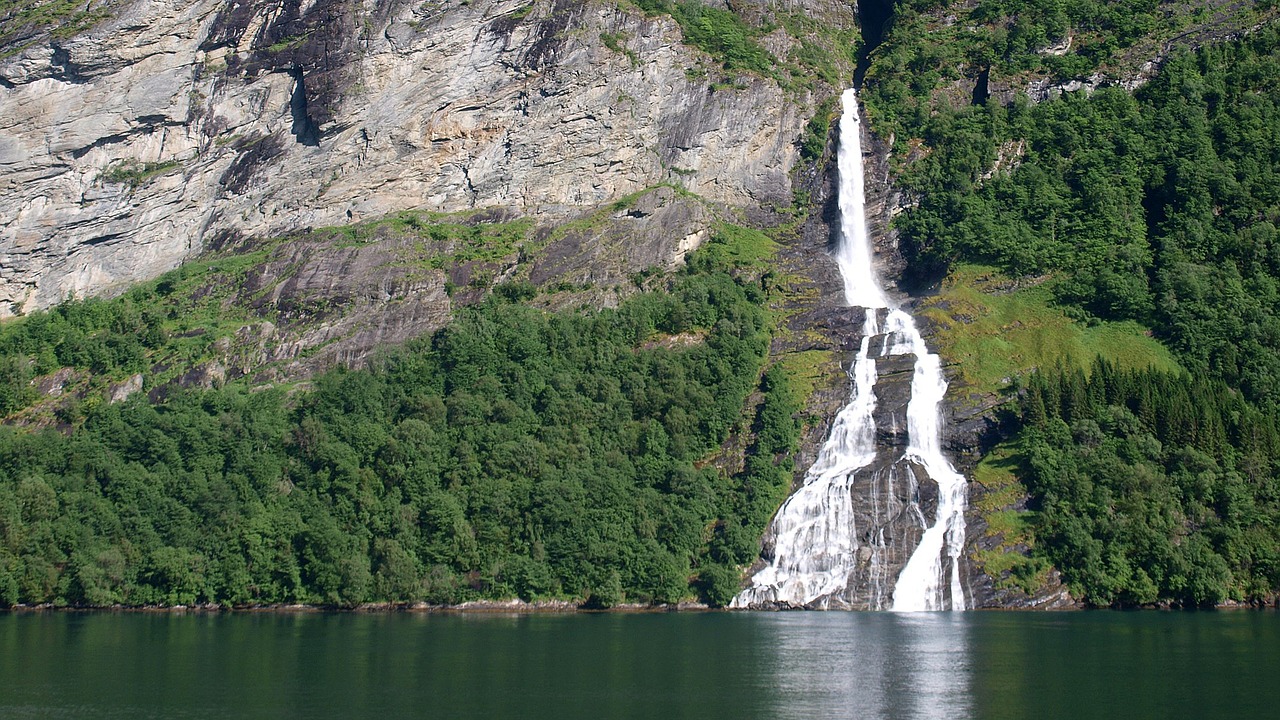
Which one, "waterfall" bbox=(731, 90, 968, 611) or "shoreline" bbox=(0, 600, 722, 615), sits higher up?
"waterfall" bbox=(731, 90, 968, 611)

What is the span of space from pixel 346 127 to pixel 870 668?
10006cm

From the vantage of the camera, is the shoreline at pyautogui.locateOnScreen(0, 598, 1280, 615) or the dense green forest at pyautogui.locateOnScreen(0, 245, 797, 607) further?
the dense green forest at pyautogui.locateOnScreen(0, 245, 797, 607)

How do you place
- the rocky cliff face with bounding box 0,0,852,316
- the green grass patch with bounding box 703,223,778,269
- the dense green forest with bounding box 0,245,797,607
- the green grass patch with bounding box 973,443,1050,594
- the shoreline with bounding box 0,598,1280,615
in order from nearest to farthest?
the green grass patch with bounding box 973,443,1050,594
the shoreline with bounding box 0,598,1280,615
the dense green forest with bounding box 0,245,797,607
the green grass patch with bounding box 703,223,778,269
the rocky cliff face with bounding box 0,0,852,316

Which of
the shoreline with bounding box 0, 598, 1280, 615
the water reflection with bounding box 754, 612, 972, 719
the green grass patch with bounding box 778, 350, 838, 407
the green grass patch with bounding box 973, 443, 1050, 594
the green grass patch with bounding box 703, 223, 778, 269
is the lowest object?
the water reflection with bounding box 754, 612, 972, 719

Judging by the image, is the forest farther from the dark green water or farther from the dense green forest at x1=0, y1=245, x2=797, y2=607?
the dark green water

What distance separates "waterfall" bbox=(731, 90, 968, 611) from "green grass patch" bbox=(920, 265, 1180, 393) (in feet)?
11.9

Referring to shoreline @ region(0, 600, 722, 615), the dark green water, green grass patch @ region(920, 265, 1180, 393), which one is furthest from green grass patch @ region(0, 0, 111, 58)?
green grass patch @ region(920, 265, 1180, 393)

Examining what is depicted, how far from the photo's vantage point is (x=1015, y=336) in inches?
4011

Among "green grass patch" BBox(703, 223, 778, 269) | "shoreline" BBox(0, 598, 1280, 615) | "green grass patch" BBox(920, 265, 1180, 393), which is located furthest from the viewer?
"green grass patch" BBox(703, 223, 778, 269)

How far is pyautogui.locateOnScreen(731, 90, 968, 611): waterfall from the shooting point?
83938mm

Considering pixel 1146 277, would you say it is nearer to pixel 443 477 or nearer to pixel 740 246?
pixel 740 246

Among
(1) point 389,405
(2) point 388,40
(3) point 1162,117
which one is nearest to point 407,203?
(2) point 388,40

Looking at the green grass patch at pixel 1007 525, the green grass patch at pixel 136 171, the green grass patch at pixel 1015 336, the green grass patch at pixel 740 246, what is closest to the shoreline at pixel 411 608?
the green grass patch at pixel 1007 525

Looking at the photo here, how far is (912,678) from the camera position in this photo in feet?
155
